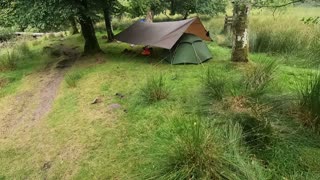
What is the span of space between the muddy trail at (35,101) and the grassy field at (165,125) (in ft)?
0.12

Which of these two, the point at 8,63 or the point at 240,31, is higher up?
the point at 240,31

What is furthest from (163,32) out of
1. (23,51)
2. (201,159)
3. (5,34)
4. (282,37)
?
(5,34)

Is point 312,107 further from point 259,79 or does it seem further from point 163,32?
point 163,32

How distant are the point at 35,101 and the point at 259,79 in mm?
5398

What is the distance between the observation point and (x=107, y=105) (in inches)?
271

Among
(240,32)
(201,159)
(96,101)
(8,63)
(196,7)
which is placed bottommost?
(96,101)

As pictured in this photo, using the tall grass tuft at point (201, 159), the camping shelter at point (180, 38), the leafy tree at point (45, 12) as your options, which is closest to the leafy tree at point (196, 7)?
the camping shelter at point (180, 38)

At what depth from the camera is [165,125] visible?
5262mm

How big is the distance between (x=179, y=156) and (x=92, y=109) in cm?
384

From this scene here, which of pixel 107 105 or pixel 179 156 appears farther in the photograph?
pixel 107 105

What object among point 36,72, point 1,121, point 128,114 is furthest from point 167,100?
point 36,72

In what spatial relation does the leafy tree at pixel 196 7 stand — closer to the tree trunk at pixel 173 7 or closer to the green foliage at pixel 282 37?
the tree trunk at pixel 173 7

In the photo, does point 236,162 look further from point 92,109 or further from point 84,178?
point 92,109

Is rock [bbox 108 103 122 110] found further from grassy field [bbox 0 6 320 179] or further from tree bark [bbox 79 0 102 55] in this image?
tree bark [bbox 79 0 102 55]
